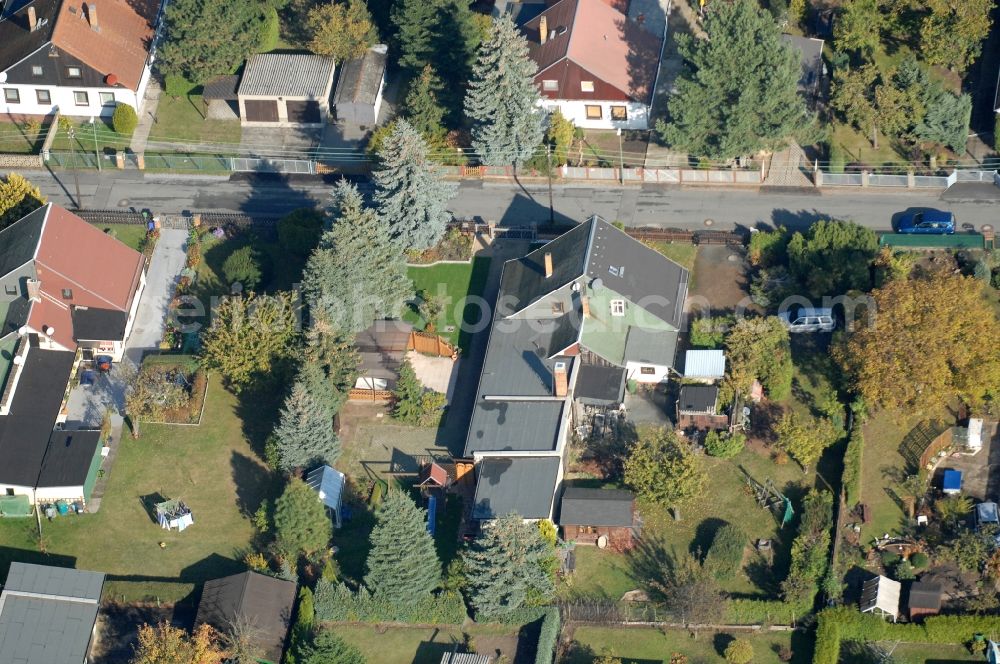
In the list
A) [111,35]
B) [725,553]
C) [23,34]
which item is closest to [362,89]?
[111,35]

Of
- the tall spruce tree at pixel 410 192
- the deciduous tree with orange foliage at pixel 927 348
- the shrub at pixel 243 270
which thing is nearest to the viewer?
the deciduous tree with orange foliage at pixel 927 348

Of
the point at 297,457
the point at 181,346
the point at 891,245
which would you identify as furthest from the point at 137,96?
the point at 891,245

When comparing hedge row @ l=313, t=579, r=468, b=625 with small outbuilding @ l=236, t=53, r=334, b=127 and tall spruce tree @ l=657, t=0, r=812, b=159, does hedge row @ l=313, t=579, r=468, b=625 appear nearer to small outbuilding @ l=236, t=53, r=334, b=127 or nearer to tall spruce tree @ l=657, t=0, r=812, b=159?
tall spruce tree @ l=657, t=0, r=812, b=159

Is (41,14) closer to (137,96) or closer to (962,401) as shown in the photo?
(137,96)

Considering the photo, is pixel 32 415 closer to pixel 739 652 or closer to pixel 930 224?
pixel 739 652

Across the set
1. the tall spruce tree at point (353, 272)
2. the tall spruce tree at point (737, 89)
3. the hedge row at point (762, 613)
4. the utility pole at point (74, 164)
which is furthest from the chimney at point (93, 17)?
the hedge row at point (762, 613)

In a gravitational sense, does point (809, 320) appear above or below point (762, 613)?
above

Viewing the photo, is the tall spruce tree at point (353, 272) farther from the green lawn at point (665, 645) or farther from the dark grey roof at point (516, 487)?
the green lawn at point (665, 645)
